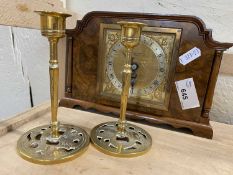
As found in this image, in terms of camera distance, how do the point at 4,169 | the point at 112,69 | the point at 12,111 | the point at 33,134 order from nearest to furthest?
the point at 4,169
the point at 33,134
the point at 112,69
the point at 12,111

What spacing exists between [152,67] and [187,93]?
0.37 feet

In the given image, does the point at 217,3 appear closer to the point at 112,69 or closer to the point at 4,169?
the point at 112,69

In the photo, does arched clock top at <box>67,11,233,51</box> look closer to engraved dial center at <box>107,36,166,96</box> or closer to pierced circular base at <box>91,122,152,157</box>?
engraved dial center at <box>107,36,166,96</box>

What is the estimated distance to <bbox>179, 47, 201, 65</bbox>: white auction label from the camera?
0.54 m

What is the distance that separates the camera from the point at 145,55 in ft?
1.88

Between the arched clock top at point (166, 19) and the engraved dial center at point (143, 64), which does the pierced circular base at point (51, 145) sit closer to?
the engraved dial center at point (143, 64)

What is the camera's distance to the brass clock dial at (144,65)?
0.56 metres

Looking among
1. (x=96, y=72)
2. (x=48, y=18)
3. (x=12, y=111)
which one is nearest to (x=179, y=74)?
(x=96, y=72)

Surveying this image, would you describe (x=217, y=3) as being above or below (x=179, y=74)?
above

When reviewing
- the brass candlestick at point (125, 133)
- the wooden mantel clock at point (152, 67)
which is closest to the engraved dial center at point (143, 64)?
the wooden mantel clock at point (152, 67)

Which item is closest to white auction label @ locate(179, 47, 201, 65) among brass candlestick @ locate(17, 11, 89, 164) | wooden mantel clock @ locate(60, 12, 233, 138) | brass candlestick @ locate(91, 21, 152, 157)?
wooden mantel clock @ locate(60, 12, 233, 138)

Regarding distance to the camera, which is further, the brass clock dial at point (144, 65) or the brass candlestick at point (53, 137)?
the brass clock dial at point (144, 65)

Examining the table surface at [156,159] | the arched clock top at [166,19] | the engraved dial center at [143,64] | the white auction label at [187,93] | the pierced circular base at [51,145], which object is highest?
the arched clock top at [166,19]

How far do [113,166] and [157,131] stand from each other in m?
0.20
